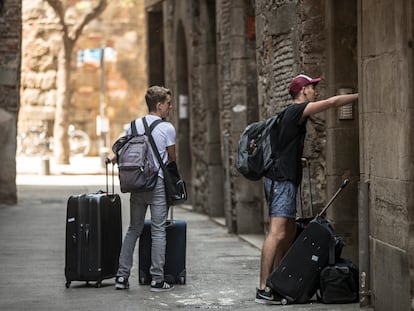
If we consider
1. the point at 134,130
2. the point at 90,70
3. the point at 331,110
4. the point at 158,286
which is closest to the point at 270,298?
the point at 158,286

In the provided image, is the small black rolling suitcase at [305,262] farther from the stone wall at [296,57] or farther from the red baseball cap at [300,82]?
the stone wall at [296,57]

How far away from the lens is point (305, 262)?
32.0ft

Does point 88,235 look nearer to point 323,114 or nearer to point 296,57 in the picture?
point 323,114

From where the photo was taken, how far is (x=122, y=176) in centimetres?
1092

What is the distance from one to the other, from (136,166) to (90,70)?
125ft

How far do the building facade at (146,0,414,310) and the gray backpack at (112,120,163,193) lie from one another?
143 centimetres

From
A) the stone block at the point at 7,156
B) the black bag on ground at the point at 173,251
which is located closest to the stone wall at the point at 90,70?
the stone block at the point at 7,156

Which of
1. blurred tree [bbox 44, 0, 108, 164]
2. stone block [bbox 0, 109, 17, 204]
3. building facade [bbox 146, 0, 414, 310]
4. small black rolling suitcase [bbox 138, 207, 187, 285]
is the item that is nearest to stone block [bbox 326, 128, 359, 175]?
building facade [bbox 146, 0, 414, 310]

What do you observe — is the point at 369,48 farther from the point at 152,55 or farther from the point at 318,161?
the point at 152,55

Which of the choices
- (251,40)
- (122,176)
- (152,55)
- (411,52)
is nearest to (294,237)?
(122,176)

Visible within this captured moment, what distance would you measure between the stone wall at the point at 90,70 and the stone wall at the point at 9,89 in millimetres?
23521

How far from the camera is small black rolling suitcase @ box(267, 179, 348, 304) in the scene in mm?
9742

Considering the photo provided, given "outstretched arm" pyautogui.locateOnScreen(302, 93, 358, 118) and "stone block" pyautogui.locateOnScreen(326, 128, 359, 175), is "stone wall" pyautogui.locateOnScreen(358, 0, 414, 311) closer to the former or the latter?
"outstretched arm" pyautogui.locateOnScreen(302, 93, 358, 118)

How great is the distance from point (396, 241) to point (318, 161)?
337cm
